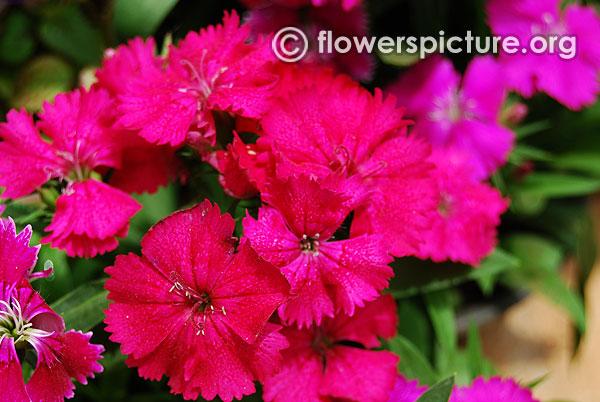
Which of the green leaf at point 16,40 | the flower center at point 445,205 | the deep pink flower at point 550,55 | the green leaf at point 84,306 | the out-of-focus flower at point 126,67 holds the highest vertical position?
the deep pink flower at point 550,55

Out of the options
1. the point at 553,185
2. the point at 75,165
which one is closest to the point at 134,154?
the point at 75,165

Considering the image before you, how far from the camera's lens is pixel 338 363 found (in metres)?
0.62

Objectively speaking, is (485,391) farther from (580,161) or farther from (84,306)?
(580,161)

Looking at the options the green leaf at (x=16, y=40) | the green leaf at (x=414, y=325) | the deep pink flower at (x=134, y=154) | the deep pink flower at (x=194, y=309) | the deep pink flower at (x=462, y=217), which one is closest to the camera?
the deep pink flower at (x=194, y=309)

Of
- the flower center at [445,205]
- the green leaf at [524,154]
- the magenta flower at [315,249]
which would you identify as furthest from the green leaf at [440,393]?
the green leaf at [524,154]

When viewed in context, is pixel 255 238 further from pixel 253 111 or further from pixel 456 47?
pixel 456 47

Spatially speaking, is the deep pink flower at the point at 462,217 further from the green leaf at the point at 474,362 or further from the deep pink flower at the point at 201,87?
the deep pink flower at the point at 201,87

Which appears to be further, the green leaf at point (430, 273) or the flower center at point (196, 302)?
the green leaf at point (430, 273)

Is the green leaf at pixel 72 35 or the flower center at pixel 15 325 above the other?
the green leaf at pixel 72 35

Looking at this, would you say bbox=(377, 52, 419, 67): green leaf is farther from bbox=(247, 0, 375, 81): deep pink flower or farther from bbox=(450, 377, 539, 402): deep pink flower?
bbox=(450, 377, 539, 402): deep pink flower

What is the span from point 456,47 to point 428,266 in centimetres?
45

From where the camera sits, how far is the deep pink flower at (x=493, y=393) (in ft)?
2.27

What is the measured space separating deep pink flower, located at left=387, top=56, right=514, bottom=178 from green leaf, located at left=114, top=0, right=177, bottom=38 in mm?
369

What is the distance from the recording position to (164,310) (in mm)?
525
